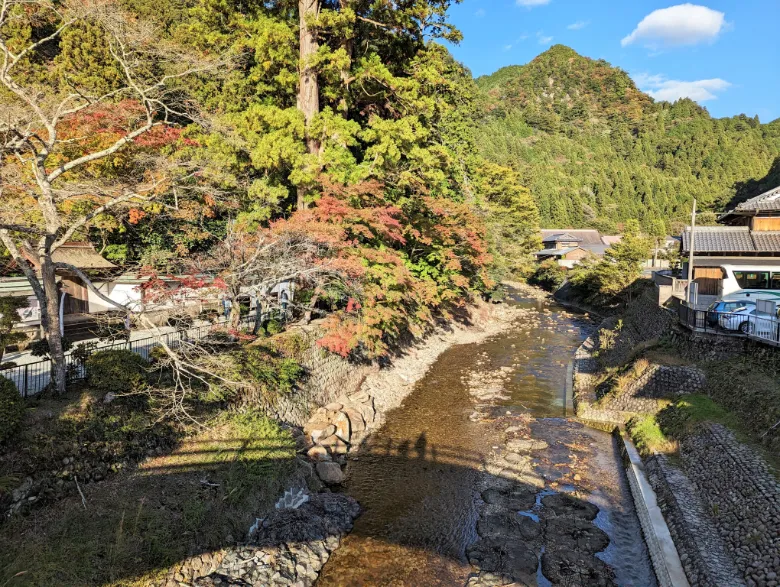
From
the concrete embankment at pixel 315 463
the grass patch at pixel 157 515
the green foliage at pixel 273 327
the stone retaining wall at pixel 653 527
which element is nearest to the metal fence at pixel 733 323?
the stone retaining wall at pixel 653 527

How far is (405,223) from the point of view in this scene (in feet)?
67.3

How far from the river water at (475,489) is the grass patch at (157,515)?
→ 2.19 meters

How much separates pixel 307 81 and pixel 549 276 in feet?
141

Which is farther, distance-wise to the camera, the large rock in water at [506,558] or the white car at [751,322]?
the white car at [751,322]

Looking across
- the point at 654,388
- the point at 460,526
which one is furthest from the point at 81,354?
the point at 654,388

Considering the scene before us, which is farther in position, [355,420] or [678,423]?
[355,420]

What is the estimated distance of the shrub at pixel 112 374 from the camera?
29.4 feet

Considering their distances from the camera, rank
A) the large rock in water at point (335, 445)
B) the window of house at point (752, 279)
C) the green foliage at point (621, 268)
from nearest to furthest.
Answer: the large rock in water at point (335, 445) → the window of house at point (752, 279) → the green foliage at point (621, 268)

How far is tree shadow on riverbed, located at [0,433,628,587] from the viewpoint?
6559 millimetres

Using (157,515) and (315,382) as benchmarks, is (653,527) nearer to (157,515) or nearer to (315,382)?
(157,515)

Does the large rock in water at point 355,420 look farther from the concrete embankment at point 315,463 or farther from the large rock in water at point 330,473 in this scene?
the large rock in water at point 330,473

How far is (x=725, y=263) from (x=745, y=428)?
43.7ft

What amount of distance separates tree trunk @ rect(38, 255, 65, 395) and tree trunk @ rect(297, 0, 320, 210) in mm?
9177

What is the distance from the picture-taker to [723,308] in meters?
15.7
